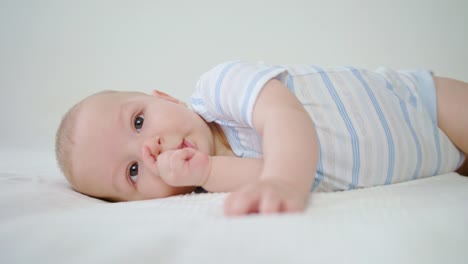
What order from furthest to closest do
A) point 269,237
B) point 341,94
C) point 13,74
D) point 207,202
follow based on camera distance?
point 13,74, point 341,94, point 207,202, point 269,237

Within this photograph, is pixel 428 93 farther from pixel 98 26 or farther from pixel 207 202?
pixel 98 26

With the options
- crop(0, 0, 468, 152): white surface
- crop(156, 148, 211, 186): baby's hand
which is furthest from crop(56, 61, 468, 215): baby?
crop(0, 0, 468, 152): white surface

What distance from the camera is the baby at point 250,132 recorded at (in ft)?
2.80

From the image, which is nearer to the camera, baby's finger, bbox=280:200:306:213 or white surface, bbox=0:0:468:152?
baby's finger, bbox=280:200:306:213

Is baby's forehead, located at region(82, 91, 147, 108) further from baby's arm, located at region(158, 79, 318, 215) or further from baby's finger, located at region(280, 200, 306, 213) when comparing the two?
baby's finger, located at region(280, 200, 306, 213)

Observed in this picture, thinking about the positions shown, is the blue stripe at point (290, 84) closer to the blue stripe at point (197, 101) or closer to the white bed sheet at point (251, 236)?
the blue stripe at point (197, 101)

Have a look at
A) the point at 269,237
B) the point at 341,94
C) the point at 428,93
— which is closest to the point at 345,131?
the point at 341,94

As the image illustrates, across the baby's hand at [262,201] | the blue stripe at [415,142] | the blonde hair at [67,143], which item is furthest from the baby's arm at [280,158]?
the blonde hair at [67,143]

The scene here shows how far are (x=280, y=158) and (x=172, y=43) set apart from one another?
1.58 meters

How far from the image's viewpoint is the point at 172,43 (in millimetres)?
2041

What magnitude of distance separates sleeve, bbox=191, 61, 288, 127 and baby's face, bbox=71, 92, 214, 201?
0.25 feet

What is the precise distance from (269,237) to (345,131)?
55cm

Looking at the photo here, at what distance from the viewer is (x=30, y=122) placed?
202 cm

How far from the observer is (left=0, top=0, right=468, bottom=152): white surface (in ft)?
6.43
